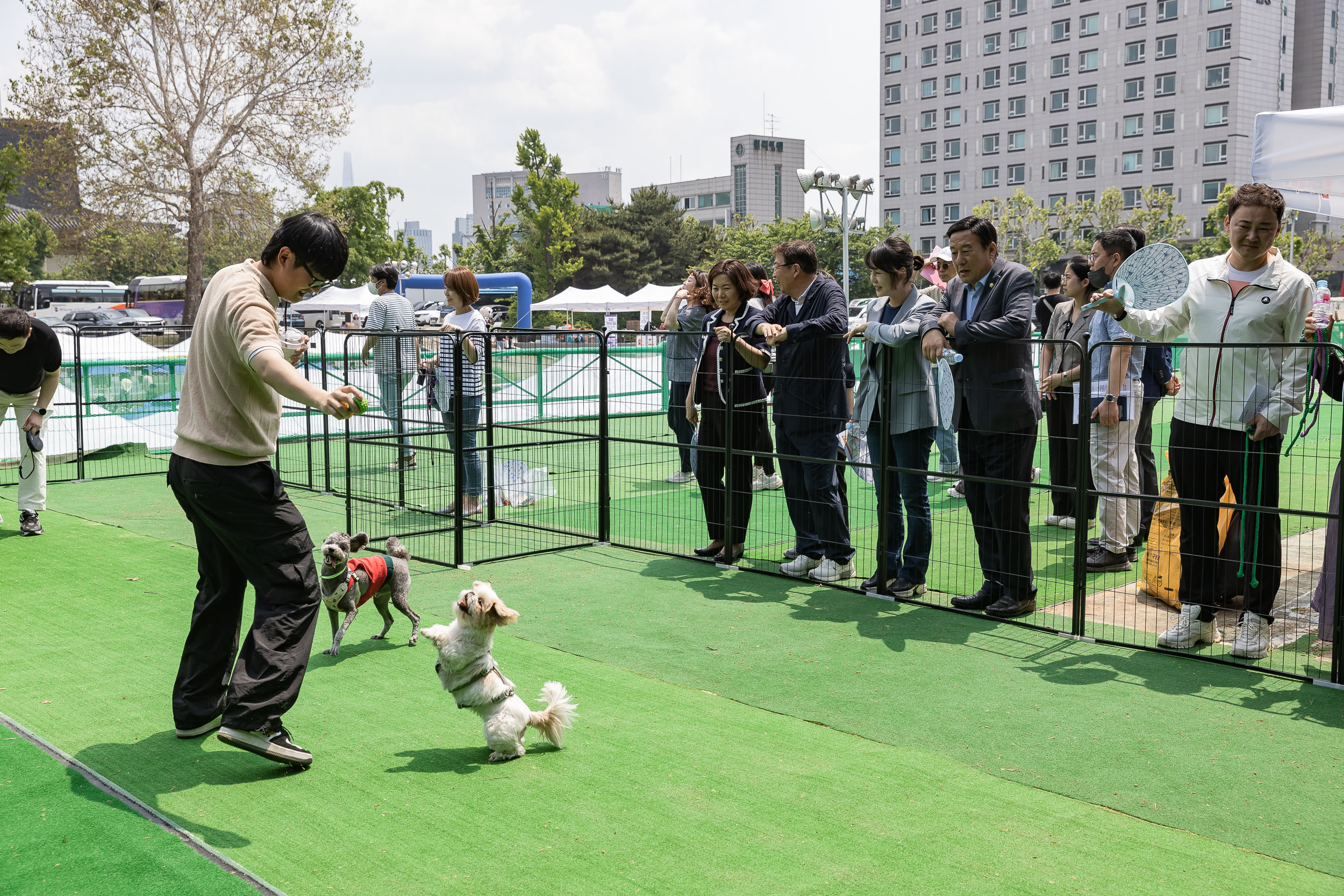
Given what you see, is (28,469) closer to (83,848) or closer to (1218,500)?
(83,848)

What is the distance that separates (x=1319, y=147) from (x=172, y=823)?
6.48 metres

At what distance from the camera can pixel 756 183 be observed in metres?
116

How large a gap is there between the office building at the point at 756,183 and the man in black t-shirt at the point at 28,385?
360 feet

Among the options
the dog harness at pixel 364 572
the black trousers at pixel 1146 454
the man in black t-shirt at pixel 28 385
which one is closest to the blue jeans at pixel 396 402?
the dog harness at pixel 364 572

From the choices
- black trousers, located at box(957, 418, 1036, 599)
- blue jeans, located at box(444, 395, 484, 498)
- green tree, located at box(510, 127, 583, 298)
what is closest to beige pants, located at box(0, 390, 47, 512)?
blue jeans, located at box(444, 395, 484, 498)

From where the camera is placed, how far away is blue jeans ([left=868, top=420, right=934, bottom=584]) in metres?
5.64

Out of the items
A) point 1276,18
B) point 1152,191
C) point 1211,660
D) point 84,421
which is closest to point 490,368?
point 1211,660

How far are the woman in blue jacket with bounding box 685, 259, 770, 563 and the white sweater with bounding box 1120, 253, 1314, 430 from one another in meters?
2.37

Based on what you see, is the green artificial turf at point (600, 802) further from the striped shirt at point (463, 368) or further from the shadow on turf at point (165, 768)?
the striped shirt at point (463, 368)

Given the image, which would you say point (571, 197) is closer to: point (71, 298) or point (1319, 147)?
point (71, 298)

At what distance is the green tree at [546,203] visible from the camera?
4741 cm

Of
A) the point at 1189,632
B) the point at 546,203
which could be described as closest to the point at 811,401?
the point at 1189,632

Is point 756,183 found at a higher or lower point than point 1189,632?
higher

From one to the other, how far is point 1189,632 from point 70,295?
60816 millimetres
